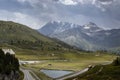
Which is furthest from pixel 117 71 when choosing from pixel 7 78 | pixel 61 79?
pixel 7 78

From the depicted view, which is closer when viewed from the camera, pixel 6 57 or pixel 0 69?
pixel 0 69

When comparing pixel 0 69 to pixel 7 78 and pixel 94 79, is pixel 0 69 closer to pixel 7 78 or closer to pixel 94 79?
pixel 7 78

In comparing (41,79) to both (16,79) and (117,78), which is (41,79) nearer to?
(16,79)

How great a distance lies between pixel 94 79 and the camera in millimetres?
154250

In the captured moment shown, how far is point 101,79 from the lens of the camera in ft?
500

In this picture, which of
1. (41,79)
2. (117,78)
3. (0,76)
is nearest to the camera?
(0,76)

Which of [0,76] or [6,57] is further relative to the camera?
[6,57]

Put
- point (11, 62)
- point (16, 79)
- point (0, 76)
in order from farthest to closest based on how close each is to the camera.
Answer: point (11, 62), point (16, 79), point (0, 76)

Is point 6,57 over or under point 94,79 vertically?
over

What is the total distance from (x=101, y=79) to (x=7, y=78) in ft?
148

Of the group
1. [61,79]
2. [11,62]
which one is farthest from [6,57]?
[61,79]

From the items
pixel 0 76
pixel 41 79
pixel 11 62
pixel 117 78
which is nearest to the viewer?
pixel 0 76

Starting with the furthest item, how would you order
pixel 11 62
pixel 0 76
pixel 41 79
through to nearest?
pixel 41 79 < pixel 11 62 < pixel 0 76

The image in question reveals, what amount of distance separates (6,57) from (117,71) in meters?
60.8
